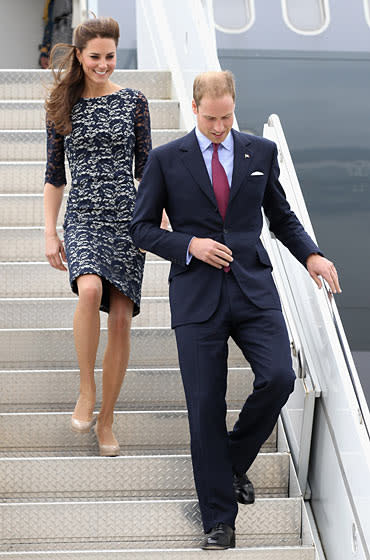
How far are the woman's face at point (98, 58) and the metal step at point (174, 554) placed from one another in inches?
67.4

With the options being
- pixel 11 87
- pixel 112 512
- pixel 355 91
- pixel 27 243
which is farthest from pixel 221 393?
pixel 355 91

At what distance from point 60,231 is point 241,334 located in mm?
1912

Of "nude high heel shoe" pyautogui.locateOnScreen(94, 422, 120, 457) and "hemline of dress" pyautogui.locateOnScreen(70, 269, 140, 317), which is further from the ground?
"hemline of dress" pyautogui.locateOnScreen(70, 269, 140, 317)

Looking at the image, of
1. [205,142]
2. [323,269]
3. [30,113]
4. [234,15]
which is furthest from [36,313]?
[234,15]

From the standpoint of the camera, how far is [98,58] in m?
3.32

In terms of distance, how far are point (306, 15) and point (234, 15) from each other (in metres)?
0.66

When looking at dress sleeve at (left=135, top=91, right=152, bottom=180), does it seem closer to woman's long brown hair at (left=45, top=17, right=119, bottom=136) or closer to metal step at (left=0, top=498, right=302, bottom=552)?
woman's long brown hair at (left=45, top=17, right=119, bottom=136)

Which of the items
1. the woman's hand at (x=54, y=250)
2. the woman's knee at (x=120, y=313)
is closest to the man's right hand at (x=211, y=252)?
the woman's knee at (x=120, y=313)

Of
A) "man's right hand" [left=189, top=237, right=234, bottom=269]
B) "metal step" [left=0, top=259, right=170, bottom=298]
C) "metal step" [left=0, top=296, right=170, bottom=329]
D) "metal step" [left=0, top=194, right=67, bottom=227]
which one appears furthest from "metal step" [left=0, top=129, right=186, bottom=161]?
"man's right hand" [left=189, top=237, right=234, bottom=269]

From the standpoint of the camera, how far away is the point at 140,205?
312 cm

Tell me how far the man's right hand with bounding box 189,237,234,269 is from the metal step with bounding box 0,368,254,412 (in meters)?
1.07

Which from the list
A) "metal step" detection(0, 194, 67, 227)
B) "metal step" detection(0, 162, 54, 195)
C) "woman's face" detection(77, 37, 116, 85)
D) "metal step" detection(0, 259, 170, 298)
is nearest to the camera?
"woman's face" detection(77, 37, 116, 85)

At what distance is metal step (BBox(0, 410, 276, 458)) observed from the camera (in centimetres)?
373

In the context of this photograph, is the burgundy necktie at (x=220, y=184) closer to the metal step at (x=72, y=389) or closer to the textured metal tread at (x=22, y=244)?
the metal step at (x=72, y=389)
